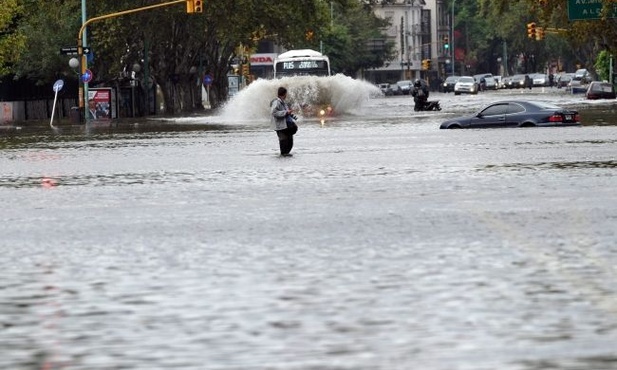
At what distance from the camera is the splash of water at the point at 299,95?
76.6 m

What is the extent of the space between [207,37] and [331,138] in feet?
154

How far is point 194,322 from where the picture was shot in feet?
35.6

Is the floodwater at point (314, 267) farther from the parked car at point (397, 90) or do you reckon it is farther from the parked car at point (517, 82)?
the parked car at point (517, 82)

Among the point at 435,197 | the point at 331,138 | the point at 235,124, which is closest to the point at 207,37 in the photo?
Answer: the point at 235,124

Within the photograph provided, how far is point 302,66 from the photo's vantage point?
87.6 meters

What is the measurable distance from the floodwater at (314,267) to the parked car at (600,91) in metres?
66.2

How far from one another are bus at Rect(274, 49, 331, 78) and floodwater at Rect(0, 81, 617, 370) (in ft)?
183

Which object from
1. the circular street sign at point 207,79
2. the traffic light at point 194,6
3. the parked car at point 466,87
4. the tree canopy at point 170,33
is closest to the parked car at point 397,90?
the parked car at point 466,87

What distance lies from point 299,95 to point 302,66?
10.6m

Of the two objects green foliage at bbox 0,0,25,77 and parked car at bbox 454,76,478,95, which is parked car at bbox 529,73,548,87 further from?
green foliage at bbox 0,0,25,77

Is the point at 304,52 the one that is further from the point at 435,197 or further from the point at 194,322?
the point at 194,322

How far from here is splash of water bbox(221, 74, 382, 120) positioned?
251 ft

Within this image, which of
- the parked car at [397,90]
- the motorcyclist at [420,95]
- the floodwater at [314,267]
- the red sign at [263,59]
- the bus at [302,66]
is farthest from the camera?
the red sign at [263,59]

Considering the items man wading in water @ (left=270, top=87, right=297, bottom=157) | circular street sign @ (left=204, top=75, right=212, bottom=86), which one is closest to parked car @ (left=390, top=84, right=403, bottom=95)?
circular street sign @ (left=204, top=75, right=212, bottom=86)
